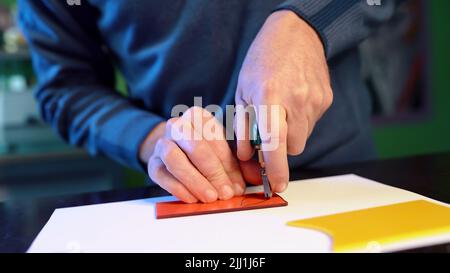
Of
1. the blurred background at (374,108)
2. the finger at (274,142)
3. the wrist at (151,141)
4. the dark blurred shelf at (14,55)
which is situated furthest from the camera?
the dark blurred shelf at (14,55)

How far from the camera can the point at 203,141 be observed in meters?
0.51

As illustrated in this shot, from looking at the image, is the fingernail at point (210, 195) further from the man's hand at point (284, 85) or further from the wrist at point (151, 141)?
the wrist at point (151, 141)

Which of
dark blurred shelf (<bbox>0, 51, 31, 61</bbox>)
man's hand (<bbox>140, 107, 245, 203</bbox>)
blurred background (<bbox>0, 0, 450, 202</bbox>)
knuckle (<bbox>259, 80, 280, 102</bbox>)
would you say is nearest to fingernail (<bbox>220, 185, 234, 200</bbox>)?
man's hand (<bbox>140, 107, 245, 203</bbox>)

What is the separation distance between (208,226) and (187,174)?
0.11 m

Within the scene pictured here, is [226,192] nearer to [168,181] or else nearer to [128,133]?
[168,181]

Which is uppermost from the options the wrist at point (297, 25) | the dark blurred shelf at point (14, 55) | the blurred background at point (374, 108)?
the dark blurred shelf at point (14, 55)

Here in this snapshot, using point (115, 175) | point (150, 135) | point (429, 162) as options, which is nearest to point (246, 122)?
point (150, 135)

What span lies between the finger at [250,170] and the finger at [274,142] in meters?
0.05

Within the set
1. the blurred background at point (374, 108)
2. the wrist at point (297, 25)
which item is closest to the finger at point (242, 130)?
the wrist at point (297, 25)

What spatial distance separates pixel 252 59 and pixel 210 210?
197mm

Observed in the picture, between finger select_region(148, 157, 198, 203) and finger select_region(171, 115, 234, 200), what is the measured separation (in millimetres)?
32

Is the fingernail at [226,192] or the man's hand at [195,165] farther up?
the man's hand at [195,165]

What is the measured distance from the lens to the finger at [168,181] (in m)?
0.50
